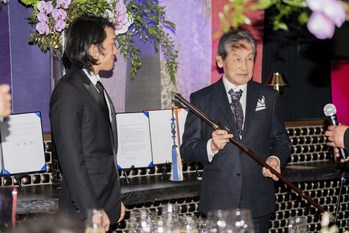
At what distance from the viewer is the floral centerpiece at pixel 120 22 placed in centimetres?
439

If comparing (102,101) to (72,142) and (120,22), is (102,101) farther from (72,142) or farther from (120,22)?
(120,22)

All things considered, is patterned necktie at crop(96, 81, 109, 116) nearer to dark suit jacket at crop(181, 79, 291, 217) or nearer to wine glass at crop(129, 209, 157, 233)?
dark suit jacket at crop(181, 79, 291, 217)

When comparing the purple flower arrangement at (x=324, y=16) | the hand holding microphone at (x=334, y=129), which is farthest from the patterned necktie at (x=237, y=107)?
the purple flower arrangement at (x=324, y=16)

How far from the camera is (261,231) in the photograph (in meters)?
3.89

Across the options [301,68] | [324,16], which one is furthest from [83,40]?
[301,68]

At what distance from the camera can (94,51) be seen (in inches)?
136

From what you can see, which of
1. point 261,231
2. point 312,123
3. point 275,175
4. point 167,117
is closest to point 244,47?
point 275,175

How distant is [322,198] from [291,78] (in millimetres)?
1027

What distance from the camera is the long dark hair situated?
343cm

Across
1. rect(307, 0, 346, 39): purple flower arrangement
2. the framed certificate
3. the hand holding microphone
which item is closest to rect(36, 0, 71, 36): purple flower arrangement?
the framed certificate

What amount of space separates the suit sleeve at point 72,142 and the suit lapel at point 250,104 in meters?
0.97

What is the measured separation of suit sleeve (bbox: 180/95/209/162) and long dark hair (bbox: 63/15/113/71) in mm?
704

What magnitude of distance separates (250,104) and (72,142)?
109 centimetres

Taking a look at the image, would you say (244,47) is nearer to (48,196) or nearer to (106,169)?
(106,169)
